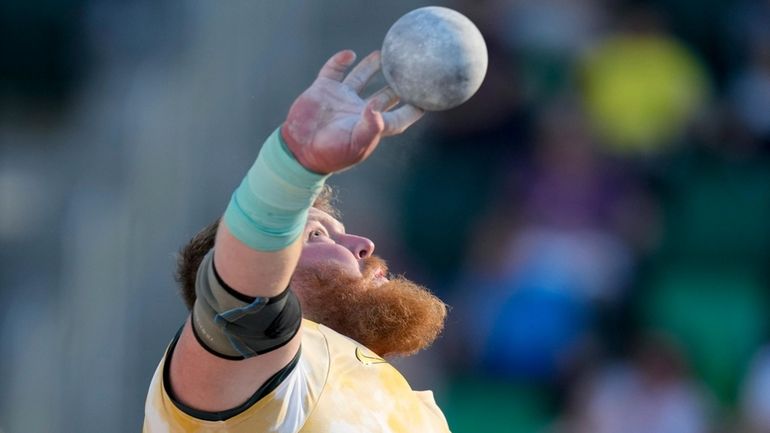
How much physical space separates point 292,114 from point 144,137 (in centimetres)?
282

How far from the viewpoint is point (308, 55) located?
5.38m

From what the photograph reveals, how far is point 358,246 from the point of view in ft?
10.3

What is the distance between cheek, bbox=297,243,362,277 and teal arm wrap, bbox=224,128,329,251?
3.19ft

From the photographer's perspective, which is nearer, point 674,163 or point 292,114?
point 292,114

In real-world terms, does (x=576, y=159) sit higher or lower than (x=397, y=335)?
lower

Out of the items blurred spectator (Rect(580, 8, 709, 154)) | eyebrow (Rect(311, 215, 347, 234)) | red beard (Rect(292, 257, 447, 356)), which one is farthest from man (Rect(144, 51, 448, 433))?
blurred spectator (Rect(580, 8, 709, 154))

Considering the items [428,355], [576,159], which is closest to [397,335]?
[428,355]

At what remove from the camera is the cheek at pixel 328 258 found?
3008 mm

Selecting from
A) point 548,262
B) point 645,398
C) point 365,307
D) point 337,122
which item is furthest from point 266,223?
point 645,398

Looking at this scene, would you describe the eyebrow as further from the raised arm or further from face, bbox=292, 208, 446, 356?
the raised arm

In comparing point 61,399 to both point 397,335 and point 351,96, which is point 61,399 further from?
point 351,96

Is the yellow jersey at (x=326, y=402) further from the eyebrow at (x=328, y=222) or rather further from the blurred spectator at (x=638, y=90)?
the blurred spectator at (x=638, y=90)

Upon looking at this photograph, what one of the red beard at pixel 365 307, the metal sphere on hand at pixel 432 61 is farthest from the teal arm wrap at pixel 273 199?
the red beard at pixel 365 307

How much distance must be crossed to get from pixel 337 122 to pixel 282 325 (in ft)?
A: 1.39
